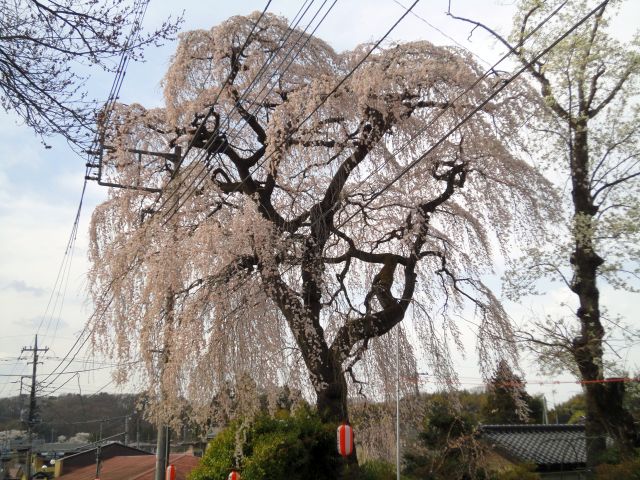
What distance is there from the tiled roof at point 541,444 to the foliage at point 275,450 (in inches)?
352

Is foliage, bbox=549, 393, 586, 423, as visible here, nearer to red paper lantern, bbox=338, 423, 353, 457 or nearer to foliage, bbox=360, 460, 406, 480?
foliage, bbox=360, 460, 406, 480

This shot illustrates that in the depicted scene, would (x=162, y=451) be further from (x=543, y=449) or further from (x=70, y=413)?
(x=70, y=413)

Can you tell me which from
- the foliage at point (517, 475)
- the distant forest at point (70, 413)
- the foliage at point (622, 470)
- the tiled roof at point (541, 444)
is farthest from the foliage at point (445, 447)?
the distant forest at point (70, 413)

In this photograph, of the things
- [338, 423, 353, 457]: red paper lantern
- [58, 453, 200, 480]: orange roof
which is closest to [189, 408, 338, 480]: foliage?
[338, 423, 353, 457]: red paper lantern

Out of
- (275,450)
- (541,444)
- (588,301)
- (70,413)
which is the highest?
(588,301)

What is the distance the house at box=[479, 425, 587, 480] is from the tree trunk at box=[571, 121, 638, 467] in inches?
250

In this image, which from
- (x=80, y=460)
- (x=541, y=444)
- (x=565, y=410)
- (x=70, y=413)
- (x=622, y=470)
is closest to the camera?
(x=622, y=470)

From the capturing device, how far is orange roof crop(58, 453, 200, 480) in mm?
22130

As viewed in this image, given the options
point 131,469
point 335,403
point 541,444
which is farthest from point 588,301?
point 131,469

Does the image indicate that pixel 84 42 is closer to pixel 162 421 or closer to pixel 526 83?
pixel 162 421

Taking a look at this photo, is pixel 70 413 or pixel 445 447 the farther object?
pixel 70 413

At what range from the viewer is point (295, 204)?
1122 cm

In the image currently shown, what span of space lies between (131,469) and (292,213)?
18.8m

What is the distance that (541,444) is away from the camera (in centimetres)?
2106
